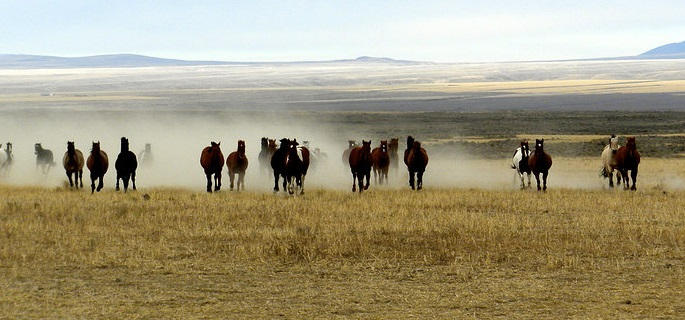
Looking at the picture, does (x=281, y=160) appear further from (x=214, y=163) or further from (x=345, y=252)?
(x=345, y=252)

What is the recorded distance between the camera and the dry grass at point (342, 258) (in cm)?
1318

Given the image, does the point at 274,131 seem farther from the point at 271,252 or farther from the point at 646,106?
the point at 646,106

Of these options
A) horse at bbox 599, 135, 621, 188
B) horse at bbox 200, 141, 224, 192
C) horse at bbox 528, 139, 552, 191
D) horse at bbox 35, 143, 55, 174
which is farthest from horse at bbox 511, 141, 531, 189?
horse at bbox 35, 143, 55, 174

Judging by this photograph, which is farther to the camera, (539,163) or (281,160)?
(539,163)

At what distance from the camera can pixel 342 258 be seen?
16.6 meters

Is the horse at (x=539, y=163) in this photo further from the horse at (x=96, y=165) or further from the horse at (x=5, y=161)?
the horse at (x=5, y=161)

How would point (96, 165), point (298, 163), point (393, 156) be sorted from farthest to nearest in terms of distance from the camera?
point (393, 156) < point (96, 165) < point (298, 163)

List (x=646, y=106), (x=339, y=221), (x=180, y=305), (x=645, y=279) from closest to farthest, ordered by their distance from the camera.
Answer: (x=180, y=305)
(x=645, y=279)
(x=339, y=221)
(x=646, y=106)

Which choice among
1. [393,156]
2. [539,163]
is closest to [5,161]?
[393,156]

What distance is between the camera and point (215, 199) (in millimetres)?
25625

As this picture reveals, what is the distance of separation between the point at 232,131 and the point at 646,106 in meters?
68.1

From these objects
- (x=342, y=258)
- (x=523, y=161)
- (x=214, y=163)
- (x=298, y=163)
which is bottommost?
(x=342, y=258)

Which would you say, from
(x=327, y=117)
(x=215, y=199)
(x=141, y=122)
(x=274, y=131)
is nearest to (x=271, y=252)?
(x=215, y=199)

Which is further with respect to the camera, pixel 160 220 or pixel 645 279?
pixel 160 220
